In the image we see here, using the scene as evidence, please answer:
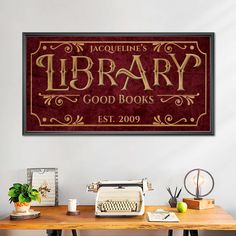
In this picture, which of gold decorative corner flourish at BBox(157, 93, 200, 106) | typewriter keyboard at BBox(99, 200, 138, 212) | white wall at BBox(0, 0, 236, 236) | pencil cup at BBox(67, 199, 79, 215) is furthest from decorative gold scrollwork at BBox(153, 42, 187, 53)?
pencil cup at BBox(67, 199, 79, 215)

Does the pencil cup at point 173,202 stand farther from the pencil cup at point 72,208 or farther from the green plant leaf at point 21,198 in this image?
the green plant leaf at point 21,198

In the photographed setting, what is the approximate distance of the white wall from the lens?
3625 mm

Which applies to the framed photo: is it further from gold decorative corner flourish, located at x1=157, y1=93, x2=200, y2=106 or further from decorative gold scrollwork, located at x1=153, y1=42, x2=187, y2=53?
decorative gold scrollwork, located at x1=153, y1=42, x2=187, y2=53

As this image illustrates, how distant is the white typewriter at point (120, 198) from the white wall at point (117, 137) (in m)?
0.34

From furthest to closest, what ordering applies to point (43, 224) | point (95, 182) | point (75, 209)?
point (95, 182) < point (75, 209) < point (43, 224)

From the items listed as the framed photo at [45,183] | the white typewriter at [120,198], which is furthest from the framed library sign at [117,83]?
the white typewriter at [120,198]

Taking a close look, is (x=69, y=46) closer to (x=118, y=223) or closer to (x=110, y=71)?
(x=110, y=71)

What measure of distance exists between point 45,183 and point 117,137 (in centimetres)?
64

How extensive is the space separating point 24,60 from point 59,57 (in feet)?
0.88

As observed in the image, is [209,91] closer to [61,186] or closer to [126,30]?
[126,30]

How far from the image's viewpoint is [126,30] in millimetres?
3646

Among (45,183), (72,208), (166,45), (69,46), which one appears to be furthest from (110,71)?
(72,208)

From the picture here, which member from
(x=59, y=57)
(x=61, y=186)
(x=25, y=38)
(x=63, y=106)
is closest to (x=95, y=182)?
(x=61, y=186)

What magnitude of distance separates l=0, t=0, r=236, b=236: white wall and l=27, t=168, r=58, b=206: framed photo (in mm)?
73
